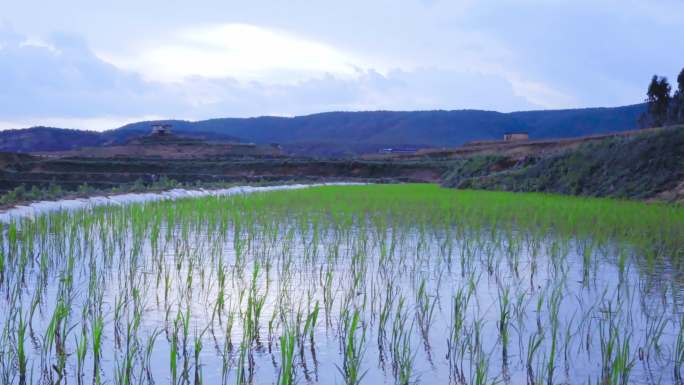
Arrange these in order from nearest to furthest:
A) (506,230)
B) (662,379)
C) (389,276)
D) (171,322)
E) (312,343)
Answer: (662,379), (312,343), (171,322), (389,276), (506,230)

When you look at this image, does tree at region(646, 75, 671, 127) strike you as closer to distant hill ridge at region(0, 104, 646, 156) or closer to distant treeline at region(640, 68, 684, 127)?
distant treeline at region(640, 68, 684, 127)

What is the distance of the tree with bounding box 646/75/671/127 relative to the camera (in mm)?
48094

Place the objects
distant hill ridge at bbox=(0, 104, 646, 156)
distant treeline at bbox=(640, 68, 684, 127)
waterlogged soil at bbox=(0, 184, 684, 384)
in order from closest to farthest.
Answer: waterlogged soil at bbox=(0, 184, 684, 384) → distant treeline at bbox=(640, 68, 684, 127) → distant hill ridge at bbox=(0, 104, 646, 156)

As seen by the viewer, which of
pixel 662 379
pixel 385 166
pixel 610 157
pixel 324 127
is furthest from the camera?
pixel 324 127

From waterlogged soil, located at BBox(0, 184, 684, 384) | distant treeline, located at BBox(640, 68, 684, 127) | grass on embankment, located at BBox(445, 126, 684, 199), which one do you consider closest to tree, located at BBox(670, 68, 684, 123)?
distant treeline, located at BBox(640, 68, 684, 127)

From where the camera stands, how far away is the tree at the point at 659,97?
158 ft

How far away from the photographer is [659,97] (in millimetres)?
48312

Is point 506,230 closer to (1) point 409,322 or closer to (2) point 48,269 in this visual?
(1) point 409,322

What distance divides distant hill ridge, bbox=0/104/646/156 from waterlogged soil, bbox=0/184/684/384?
80857mm

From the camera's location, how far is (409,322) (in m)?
4.00

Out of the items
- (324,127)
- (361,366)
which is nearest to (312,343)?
(361,366)

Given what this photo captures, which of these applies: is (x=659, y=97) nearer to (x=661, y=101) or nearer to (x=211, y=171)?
(x=661, y=101)

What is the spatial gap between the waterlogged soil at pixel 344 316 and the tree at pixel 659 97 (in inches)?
1796

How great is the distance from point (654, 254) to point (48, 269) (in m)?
5.31
